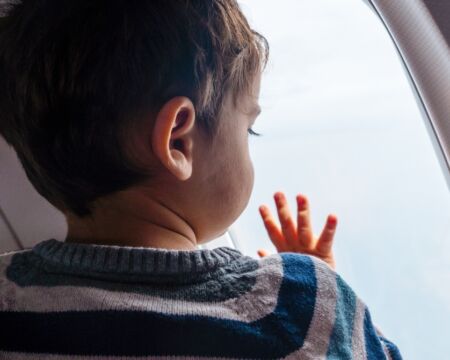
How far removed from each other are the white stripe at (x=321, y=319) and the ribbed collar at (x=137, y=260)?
0.11 meters

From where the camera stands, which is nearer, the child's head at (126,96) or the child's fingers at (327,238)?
the child's head at (126,96)

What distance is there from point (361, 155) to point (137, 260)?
0.58 meters

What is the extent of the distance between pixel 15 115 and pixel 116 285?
27 centimetres

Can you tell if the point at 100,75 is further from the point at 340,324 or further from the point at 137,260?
the point at 340,324

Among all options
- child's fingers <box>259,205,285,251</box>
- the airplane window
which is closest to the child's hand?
child's fingers <box>259,205,285,251</box>

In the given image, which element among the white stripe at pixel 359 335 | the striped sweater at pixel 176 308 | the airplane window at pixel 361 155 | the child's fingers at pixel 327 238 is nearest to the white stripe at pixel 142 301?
the striped sweater at pixel 176 308

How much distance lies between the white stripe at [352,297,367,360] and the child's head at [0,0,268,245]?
23 centimetres

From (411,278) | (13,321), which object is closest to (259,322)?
(13,321)

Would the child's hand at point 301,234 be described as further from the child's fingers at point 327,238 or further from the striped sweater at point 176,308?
the striped sweater at point 176,308

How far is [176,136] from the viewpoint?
0.69 metres

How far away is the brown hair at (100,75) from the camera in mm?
669

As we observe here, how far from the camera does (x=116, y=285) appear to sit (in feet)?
2.07

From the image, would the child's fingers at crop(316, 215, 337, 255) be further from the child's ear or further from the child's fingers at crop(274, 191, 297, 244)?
the child's ear

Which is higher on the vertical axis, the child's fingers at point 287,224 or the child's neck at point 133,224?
the child's neck at point 133,224
